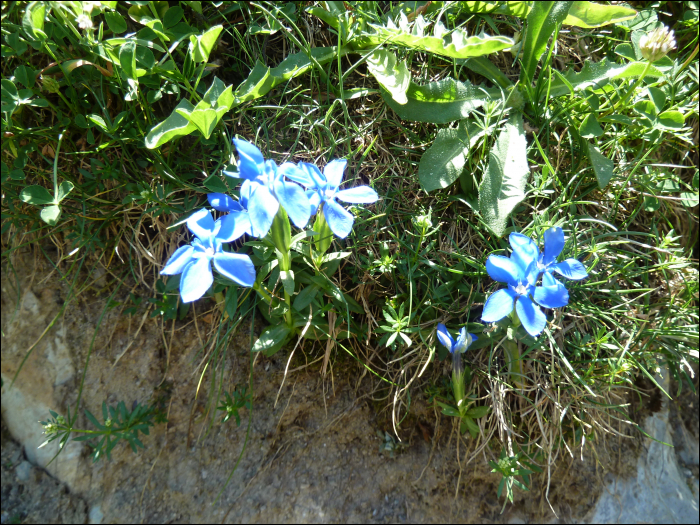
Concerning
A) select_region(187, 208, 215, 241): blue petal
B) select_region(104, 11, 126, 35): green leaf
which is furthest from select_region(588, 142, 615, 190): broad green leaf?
select_region(104, 11, 126, 35): green leaf

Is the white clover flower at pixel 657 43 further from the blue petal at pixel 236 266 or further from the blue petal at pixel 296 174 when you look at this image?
the blue petal at pixel 236 266

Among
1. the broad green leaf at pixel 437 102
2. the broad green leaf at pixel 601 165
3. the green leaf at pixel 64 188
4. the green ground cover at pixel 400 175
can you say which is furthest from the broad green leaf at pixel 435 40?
the green leaf at pixel 64 188

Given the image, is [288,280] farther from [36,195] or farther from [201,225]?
[36,195]

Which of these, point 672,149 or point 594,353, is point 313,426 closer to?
point 594,353

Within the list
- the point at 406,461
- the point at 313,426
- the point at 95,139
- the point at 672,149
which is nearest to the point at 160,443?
the point at 313,426

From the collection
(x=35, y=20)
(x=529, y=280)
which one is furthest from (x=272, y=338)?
(x=35, y=20)
